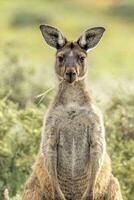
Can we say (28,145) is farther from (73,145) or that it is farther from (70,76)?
(70,76)

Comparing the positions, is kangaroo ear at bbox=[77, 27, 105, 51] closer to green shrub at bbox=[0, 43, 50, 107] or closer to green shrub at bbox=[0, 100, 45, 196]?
green shrub at bbox=[0, 100, 45, 196]

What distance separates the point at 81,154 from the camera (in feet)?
39.1

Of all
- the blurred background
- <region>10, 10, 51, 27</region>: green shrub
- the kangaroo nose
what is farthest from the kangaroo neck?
<region>10, 10, 51, 27</region>: green shrub

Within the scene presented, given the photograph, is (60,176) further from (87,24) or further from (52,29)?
(87,24)

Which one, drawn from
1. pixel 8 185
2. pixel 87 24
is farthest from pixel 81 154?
pixel 87 24

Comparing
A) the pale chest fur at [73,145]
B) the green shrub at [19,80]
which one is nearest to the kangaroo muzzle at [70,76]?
the pale chest fur at [73,145]

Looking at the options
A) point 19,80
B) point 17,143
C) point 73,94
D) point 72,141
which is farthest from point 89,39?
point 19,80

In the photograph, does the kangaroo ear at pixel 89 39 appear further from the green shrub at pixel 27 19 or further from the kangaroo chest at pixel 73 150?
the green shrub at pixel 27 19

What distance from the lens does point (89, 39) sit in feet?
39.5

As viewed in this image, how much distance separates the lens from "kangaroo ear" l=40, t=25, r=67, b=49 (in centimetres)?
1198

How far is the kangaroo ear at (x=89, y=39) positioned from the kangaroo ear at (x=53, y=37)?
0.57ft

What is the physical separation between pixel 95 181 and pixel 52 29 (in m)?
1.59

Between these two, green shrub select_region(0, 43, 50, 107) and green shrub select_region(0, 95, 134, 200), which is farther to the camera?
green shrub select_region(0, 43, 50, 107)

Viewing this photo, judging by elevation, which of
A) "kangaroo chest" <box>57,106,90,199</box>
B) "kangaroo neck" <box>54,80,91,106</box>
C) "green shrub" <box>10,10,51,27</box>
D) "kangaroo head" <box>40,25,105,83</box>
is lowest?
"kangaroo chest" <box>57,106,90,199</box>
